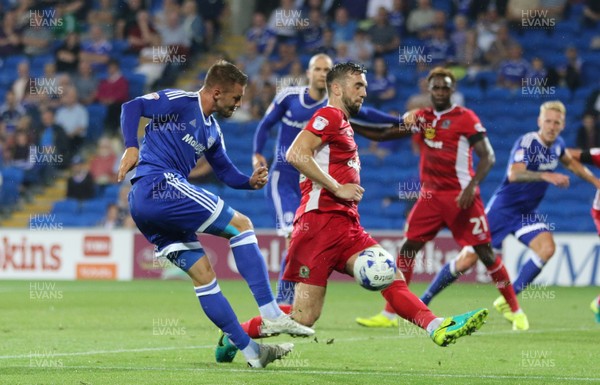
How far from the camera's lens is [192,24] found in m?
22.7

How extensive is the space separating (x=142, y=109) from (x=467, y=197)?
4074 millimetres

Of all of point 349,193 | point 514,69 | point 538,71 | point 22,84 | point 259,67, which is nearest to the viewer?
point 349,193

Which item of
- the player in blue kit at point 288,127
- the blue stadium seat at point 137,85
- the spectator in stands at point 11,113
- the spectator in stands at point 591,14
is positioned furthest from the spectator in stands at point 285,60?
the player in blue kit at point 288,127

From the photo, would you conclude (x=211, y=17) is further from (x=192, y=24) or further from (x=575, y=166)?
(x=575, y=166)

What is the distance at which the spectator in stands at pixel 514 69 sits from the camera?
1982 centimetres

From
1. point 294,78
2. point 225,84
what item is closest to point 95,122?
point 294,78

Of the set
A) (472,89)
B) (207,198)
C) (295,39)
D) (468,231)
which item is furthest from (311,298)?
(295,39)

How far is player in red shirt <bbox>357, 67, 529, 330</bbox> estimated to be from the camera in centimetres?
1081

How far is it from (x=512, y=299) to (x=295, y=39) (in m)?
11.8

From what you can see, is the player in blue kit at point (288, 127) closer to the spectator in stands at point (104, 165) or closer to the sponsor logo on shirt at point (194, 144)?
the sponsor logo on shirt at point (194, 144)

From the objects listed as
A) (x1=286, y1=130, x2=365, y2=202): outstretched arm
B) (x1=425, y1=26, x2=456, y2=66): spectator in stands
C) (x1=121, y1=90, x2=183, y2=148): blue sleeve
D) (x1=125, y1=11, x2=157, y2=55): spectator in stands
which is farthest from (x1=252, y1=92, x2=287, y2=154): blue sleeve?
(x1=125, y1=11, x2=157, y2=55): spectator in stands

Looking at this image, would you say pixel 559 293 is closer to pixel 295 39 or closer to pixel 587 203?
pixel 587 203

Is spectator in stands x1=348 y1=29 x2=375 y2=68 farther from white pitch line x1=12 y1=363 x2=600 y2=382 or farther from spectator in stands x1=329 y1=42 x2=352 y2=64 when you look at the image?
white pitch line x1=12 y1=363 x2=600 y2=382

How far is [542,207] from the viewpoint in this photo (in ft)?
62.4
